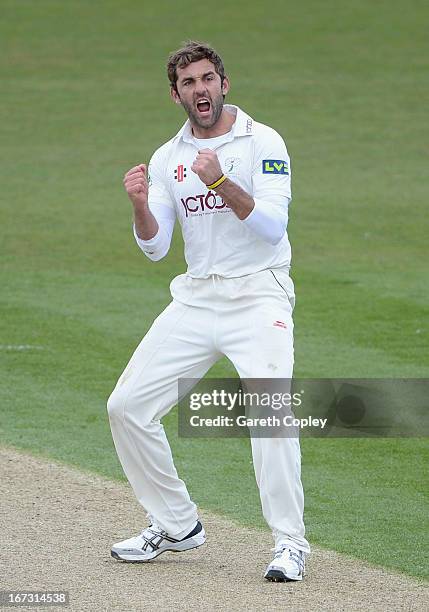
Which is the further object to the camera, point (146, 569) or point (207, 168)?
point (146, 569)

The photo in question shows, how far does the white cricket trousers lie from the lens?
6422 mm

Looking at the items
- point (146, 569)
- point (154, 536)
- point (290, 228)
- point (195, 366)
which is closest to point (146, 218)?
point (195, 366)

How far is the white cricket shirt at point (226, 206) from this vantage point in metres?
6.64

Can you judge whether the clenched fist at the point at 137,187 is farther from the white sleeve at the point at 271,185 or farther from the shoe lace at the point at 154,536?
the shoe lace at the point at 154,536

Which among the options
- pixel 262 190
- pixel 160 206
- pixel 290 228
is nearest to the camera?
pixel 262 190

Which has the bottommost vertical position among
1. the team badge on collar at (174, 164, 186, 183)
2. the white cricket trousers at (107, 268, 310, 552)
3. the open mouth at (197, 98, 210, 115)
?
the white cricket trousers at (107, 268, 310, 552)

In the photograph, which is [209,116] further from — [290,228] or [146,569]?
[290,228]

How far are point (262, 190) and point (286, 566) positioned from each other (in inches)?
74.9

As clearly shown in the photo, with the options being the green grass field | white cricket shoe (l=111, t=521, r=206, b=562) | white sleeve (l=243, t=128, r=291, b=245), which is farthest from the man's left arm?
the green grass field

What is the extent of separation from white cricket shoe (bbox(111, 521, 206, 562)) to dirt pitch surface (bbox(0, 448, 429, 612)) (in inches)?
2.2

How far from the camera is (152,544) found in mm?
6809

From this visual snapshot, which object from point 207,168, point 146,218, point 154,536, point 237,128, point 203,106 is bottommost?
point 154,536

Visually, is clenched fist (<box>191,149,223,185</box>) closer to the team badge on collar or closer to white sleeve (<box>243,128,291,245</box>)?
white sleeve (<box>243,128,291,245</box>)

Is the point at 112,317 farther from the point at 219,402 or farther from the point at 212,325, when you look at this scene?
the point at 212,325
